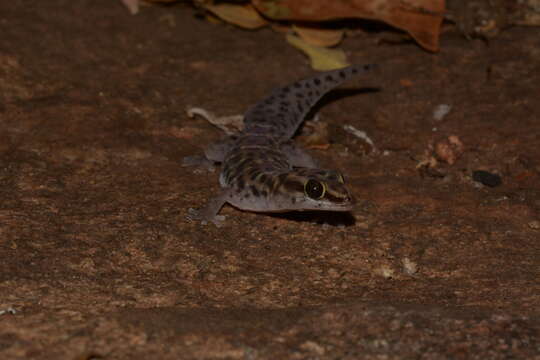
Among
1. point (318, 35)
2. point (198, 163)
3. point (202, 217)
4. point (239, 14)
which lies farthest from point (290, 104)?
point (202, 217)

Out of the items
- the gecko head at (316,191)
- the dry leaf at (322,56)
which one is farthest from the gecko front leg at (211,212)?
the dry leaf at (322,56)

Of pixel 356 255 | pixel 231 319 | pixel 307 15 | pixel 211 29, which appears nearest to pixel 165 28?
pixel 211 29

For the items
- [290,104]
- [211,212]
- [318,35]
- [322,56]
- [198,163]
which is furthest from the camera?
[318,35]

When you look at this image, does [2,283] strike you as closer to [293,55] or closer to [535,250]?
[535,250]

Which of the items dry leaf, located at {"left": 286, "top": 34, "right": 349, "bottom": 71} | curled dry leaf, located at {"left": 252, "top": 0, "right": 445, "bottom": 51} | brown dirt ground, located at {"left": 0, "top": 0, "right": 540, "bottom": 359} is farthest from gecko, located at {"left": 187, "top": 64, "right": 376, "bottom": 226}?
curled dry leaf, located at {"left": 252, "top": 0, "right": 445, "bottom": 51}

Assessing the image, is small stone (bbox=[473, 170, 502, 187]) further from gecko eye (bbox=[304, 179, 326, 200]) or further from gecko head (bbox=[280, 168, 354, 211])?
gecko eye (bbox=[304, 179, 326, 200])

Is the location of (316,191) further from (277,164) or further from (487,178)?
(487,178)
